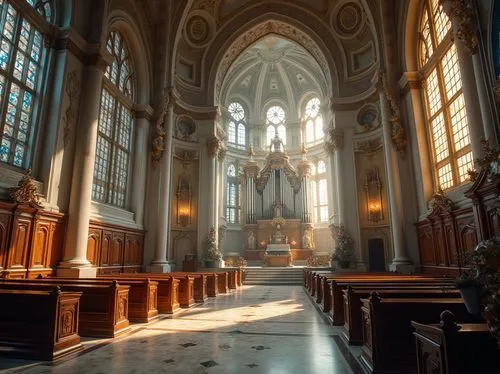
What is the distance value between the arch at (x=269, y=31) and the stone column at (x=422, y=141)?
6464 millimetres

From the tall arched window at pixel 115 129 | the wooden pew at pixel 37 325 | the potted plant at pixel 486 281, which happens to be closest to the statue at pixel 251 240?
the tall arched window at pixel 115 129

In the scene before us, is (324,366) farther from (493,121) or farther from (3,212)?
(3,212)

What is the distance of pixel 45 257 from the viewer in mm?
10570

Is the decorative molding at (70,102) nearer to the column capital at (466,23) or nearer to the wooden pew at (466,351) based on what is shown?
the wooden pew at (466,351)

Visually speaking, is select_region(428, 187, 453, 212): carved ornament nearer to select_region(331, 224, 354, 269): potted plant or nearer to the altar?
select_region(331, 224, 354, 269): potted plant

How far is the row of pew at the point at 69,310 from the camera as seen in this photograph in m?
5.23

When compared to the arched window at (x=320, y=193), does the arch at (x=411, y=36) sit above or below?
above

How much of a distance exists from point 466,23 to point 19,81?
13318 mm

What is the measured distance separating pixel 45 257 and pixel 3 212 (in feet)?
6.98

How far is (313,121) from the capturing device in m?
32.1

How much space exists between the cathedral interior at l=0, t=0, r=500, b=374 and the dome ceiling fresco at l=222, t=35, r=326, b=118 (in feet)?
1.84

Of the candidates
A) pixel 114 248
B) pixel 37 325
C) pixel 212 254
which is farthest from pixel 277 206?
pixel 37 325

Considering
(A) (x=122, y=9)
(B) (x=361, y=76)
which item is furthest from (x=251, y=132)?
(A) (x=122, y=9)

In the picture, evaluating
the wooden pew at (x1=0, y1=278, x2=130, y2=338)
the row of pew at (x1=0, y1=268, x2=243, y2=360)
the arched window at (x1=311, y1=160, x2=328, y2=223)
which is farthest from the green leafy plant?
the wooden pew at (x1=0, y1=278, x2=130, y2=338)
